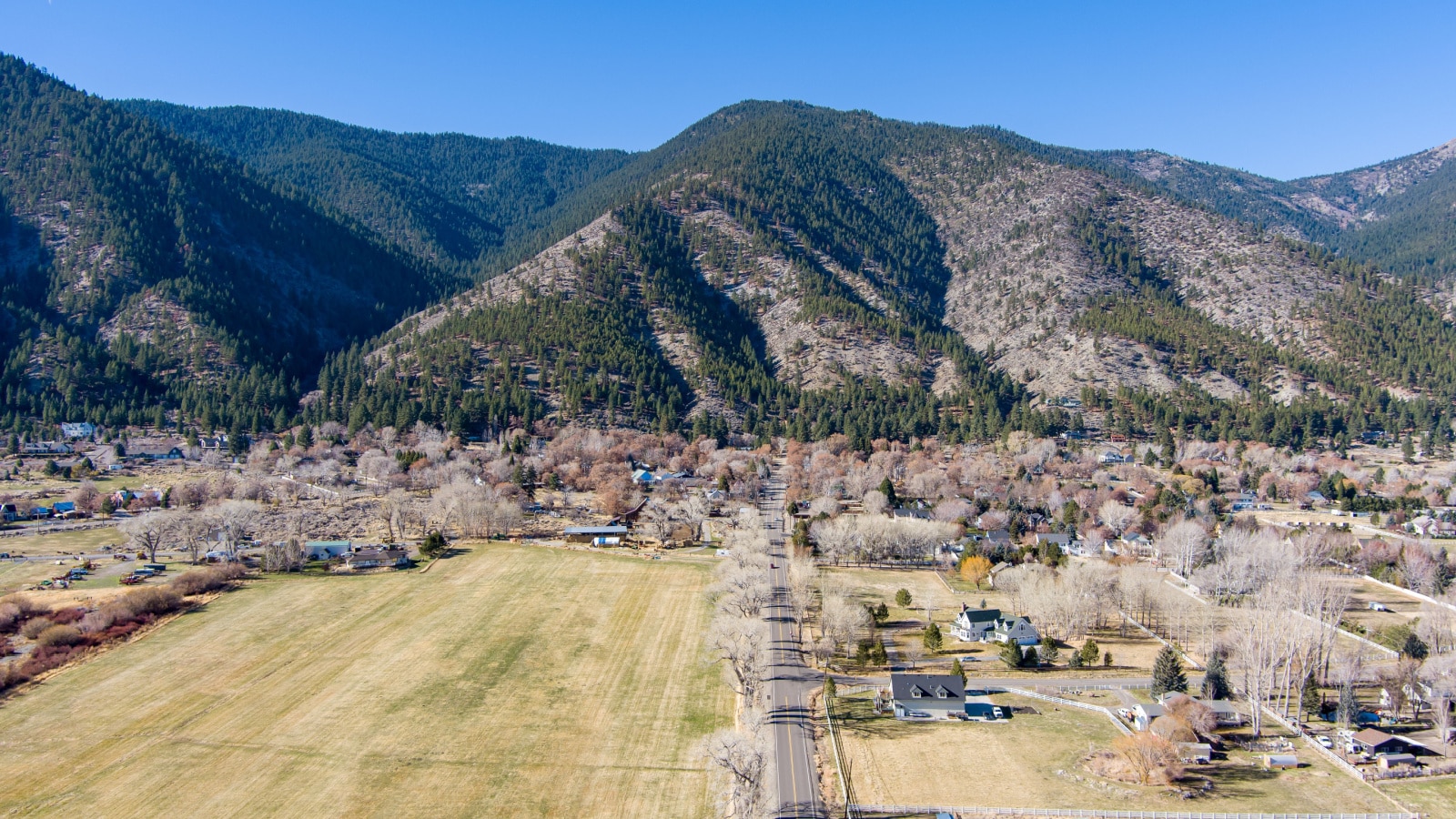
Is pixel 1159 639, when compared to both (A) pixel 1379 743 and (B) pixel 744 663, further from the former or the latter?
(B) pixel 744 663

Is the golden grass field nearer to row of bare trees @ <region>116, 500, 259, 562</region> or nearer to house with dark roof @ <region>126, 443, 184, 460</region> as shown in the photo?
row of bare trees @ <region>116, 500, 259, 562</region>

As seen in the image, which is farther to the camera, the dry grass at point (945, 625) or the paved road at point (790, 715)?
the dry grass at point (945, 625)

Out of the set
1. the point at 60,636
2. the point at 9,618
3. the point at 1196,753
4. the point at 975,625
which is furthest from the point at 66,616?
the point at 1196,753

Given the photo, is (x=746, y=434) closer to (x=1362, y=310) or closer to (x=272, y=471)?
(x=272, y=471)

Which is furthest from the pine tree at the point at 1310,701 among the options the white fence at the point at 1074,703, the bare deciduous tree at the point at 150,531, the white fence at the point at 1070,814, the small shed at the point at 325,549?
the bare deciduous tree at the point at 150,531

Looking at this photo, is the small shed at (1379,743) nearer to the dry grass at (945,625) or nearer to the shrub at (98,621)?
the dry grass at (945,625)

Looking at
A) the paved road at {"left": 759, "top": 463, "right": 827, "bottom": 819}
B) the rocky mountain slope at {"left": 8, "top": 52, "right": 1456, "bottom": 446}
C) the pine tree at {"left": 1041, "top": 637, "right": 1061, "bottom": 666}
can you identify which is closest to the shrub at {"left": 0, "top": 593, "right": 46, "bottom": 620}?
the paved road at {"left": 759, "top": 463, "right": 827, "bottom": 819}
